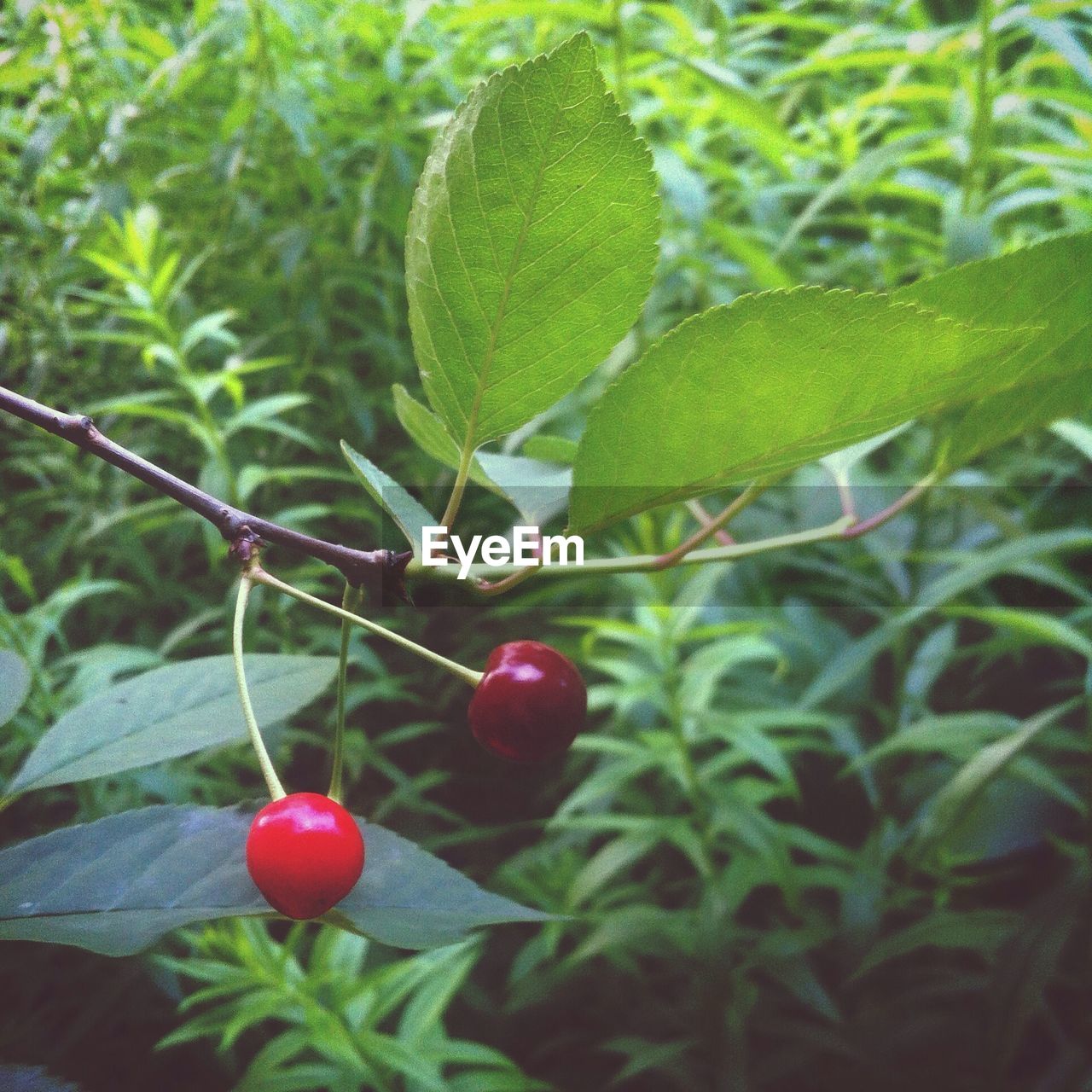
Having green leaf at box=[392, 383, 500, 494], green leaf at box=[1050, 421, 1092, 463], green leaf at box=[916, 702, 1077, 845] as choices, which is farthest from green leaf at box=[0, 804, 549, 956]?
green leaf at box=[1050, 421, 1092, 463]

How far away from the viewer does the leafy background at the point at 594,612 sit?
61 centimetres

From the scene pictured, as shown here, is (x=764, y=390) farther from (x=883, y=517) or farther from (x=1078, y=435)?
(x=1078, y=435)

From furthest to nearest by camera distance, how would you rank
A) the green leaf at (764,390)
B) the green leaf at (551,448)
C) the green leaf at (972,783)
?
the green leaf at (972,783)
the green leaf at (551,448)
the green leaf at (764,390)

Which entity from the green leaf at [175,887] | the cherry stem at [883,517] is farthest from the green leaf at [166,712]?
the cherry stem at [883,517]

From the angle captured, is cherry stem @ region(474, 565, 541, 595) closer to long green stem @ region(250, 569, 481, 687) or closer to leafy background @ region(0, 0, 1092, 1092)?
long green stem @ region(250, 569, 481, 687)

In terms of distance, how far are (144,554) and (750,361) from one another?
75cm

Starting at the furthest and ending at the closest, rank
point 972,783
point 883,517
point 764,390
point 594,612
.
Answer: point 594,612
point 972,783
point 883,517
point 764,390

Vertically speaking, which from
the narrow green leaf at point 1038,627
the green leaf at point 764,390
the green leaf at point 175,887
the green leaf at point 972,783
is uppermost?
the green leaf at point 764,390

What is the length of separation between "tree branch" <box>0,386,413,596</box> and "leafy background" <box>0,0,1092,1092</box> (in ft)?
1.08

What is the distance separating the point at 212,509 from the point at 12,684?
3.5 inches

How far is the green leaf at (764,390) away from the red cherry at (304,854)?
10 cm

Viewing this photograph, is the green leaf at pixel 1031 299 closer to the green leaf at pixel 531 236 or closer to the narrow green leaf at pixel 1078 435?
the green leaf at pixel 531 236

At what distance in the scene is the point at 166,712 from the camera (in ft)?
0.81

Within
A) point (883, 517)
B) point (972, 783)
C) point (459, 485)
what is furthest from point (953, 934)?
point (459, 485)
